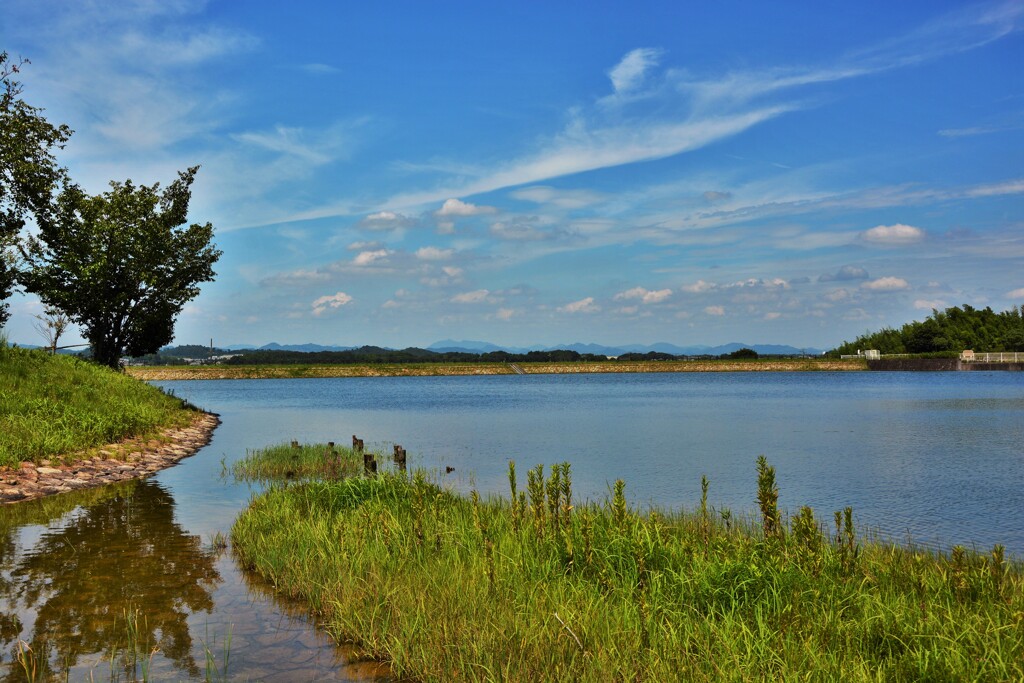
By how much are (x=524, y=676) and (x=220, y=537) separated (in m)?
10.3

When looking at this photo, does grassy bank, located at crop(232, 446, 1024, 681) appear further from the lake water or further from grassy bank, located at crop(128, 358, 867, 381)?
grassy bank, located at crop(128, 358, 867, 381)

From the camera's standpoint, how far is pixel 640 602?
27.7 feet

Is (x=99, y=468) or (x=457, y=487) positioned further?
(x=99, y=468)

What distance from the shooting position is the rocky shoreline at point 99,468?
794 inches

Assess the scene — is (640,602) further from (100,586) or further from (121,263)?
(121,263)

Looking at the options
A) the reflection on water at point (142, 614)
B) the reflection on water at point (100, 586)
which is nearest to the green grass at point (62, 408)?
the reflection on water at point (100, 586)

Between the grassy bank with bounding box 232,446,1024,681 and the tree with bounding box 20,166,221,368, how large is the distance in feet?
131

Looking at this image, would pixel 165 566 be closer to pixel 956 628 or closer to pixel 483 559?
pixel 483 559

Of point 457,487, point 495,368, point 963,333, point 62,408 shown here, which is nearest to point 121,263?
point 62,408

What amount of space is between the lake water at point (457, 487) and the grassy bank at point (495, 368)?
3882 inches

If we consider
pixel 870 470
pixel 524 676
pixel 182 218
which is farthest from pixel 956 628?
pixel 182 218

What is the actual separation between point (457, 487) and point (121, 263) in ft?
118

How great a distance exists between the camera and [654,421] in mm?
47406

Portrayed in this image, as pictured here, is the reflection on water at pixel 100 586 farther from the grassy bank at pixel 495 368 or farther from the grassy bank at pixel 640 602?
the grassy bank at pixel 495 368
